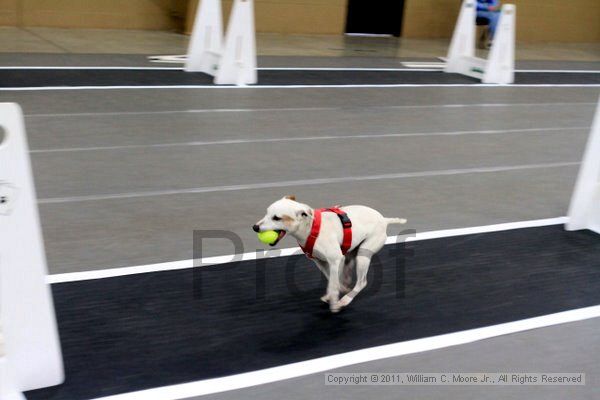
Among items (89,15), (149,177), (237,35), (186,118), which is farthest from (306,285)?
(89,15)

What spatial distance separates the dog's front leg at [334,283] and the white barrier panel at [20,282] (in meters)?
1.34

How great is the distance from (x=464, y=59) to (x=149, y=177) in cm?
768

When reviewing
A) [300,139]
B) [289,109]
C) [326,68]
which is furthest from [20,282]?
[326,68]

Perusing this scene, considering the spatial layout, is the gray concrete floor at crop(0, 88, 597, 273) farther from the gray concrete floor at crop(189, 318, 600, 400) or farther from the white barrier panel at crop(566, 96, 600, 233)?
the gray concrete floor at crop(189, 318, 600, 400)

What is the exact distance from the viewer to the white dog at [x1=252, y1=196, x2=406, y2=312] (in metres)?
3.68

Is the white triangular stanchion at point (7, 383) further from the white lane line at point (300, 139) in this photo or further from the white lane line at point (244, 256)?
the white lane line at point (300, 139)

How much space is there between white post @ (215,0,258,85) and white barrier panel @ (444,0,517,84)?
13.1 feet

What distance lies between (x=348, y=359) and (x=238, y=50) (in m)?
7.12

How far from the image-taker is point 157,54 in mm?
12242

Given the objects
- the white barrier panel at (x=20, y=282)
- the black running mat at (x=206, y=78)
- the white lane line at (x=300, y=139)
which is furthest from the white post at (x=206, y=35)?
the white barrier panel at (x=20, y=282)

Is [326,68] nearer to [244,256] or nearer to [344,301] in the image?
[244,256]

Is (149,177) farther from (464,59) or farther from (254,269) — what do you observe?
(464,59)

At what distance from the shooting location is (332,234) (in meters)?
3.81

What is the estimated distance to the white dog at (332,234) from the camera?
3.68 metres
